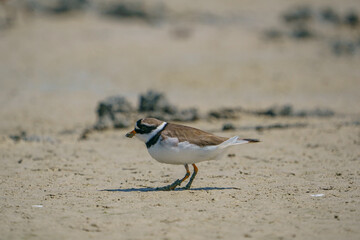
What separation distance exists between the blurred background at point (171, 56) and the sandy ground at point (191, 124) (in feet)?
0.25

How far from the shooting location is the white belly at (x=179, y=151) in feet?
19.6

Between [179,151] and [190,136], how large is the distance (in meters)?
0.25

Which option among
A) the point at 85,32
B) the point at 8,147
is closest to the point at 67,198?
the point at 8,147

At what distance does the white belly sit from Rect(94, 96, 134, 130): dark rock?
4647 millimetres

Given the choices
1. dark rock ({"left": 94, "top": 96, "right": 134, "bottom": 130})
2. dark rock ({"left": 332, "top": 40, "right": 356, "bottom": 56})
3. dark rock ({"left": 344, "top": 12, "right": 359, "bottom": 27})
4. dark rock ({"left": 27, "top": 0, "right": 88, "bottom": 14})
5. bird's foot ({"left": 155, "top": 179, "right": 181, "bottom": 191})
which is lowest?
dark rock ({"left": 94, "top": 96, "right": 134, "bottom": 130})

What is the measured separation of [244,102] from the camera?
13.9 metres

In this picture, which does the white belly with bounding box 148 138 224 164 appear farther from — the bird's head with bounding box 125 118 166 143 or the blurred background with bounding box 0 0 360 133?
the blurred background with bounding box 0 0 360 133

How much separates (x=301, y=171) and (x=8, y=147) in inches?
184

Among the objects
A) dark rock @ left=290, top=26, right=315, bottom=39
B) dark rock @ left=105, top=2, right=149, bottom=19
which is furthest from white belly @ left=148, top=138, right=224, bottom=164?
dark rock @ left=105, top=2, right=149, bottom=19

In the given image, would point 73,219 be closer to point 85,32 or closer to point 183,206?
point 183,206

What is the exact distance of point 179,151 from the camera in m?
5.98

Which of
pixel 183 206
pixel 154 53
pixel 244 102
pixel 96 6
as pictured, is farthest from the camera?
pixel 96 6

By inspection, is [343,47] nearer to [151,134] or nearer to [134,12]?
[134,12]

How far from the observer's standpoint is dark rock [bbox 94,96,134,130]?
10688 millimetres
